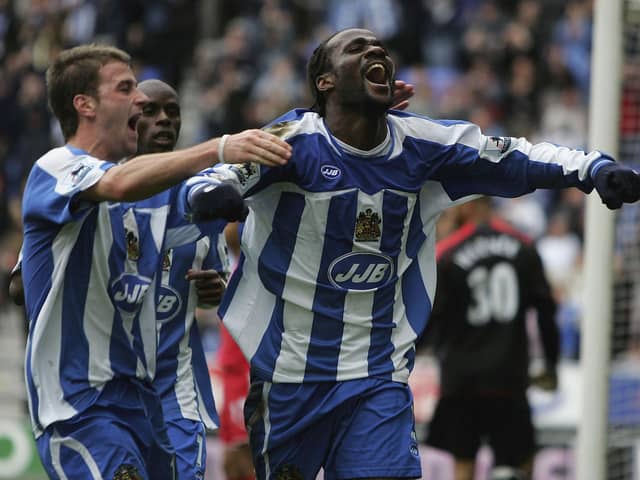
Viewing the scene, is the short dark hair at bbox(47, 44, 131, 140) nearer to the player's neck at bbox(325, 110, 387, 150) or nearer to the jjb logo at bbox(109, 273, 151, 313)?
the jjb logo at bbox(109, 273, 151, 313)

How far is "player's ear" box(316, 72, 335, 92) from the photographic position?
5.65m

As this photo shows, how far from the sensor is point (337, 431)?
223 inches

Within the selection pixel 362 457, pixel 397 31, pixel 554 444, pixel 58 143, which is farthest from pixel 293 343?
pixel 397 31

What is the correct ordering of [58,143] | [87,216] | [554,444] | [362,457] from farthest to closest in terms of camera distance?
[58,143] < [554,444] < [362,457] < [87,216]

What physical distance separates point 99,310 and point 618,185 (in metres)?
1.99

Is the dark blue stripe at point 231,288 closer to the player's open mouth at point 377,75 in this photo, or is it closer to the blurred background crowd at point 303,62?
the player's open mouth at point 377,75

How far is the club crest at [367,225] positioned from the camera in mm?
5566

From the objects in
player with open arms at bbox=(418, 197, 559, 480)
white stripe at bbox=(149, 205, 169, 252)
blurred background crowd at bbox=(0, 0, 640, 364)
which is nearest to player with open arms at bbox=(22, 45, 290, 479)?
white stripe at bbox=(149, 205, 169, 252)

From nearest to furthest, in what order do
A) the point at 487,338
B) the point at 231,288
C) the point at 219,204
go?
the point at 219,204
the point at 231,288
the point at 487,338

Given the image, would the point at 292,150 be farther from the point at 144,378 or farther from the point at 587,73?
the point at 587,73

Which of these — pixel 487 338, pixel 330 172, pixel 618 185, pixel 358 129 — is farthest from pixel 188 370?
pixel 487 338

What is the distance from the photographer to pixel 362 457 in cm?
553

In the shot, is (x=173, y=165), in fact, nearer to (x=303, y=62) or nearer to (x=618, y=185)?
(x=618, y=185)

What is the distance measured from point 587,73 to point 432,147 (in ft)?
36.6
